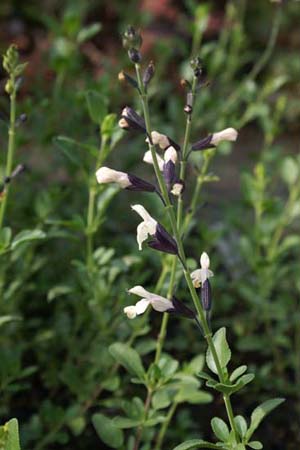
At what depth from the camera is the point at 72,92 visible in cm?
336

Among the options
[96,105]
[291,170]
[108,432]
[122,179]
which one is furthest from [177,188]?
[291,170]

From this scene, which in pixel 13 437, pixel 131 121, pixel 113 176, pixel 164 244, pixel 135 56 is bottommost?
pixel 13 437

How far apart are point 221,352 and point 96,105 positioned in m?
0.83

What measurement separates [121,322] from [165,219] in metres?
0.39

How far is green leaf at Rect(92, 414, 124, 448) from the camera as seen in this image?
A: 2070 millimetres

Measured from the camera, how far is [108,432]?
2078 mm

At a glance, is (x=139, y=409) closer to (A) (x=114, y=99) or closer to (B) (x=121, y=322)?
(B) (x=121, y=322)

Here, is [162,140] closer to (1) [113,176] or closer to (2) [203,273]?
(1) [113,176]

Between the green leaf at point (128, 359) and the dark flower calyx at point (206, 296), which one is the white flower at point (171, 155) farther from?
the green leaf at point (128, 359)

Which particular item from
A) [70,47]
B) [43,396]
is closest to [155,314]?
[43,396]

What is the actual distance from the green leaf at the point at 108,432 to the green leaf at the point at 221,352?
0.48m

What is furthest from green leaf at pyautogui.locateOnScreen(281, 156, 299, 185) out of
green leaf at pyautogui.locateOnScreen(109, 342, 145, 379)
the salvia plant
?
green leaf at pyautogui.locateOnScreen(109, 342, 145, 379)

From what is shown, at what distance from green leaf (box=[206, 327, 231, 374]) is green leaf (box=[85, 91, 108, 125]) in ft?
2.56

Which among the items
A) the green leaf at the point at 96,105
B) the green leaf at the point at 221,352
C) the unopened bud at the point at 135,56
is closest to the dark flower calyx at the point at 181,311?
the green leaf at the point at 221,352
